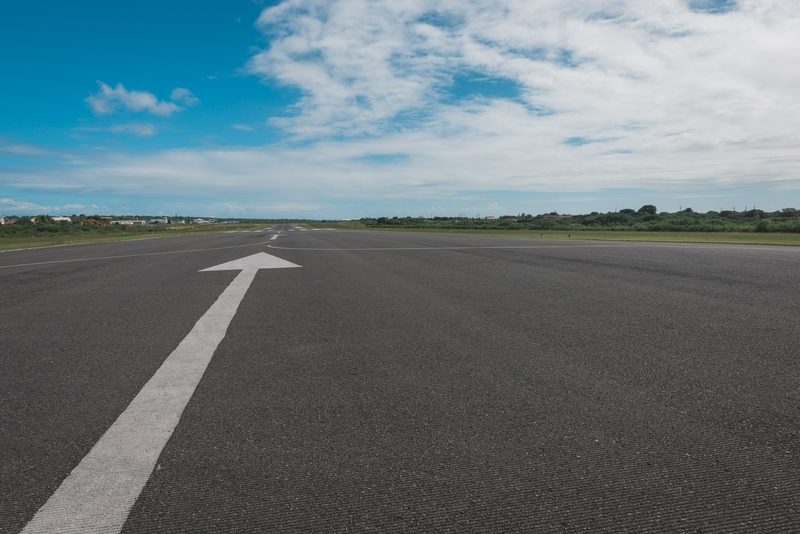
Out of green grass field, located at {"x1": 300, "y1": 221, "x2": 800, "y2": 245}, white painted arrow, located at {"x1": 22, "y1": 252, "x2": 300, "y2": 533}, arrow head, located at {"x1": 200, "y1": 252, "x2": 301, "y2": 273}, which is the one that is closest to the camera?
white painted arrow, located at {"x1": 22, "y1": 252, "x2": 300, "y2": 533}

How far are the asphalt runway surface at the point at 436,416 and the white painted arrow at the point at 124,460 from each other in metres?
0.06

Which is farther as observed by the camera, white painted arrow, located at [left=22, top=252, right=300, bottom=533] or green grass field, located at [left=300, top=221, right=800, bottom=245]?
green grass field, located at [left=300, top=221, right=800, bottom=245]

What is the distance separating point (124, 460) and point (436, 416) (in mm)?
1453

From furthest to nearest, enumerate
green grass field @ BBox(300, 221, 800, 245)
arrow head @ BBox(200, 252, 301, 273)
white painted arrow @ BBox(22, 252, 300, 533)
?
green grass field @ BBox(300, 221, 800, 245), arrow head @ BBox(200, 252, 301, 273), white painted arrow @ BBox(22, 252, 300, 533)

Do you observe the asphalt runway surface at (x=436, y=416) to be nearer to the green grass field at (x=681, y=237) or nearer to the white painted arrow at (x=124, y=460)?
the white painted arrow at (x=124, y=460)

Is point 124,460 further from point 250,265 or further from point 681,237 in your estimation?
point 681,237

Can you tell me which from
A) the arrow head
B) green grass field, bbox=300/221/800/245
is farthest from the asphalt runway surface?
green grass field, bbox=300/221/800/245

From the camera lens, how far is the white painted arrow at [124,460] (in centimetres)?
158

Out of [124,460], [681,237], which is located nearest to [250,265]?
[124,460]

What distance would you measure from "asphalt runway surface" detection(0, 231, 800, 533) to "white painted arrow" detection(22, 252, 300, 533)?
0.20 feet

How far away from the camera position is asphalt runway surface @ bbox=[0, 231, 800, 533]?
164 cm

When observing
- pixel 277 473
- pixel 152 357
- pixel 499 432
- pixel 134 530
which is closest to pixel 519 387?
Result: pixel 499 432

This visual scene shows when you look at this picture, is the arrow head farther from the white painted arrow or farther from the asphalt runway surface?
the white painted arrow

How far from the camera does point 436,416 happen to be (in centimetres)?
236
